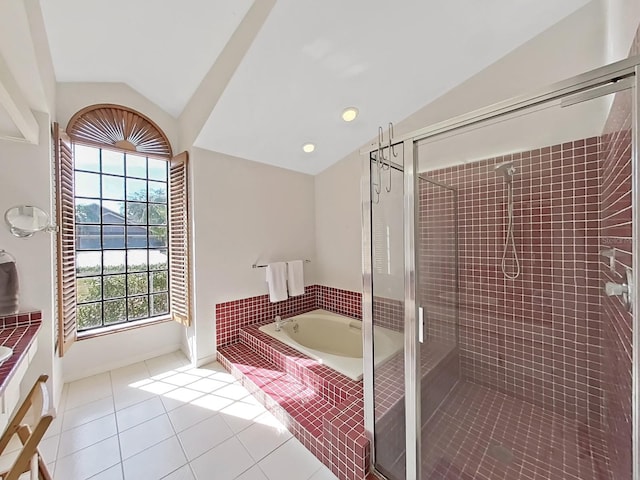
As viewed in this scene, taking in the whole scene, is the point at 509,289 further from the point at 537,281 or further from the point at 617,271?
the point at 617,271

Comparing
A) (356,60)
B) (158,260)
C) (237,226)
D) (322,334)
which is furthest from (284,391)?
(356,60)

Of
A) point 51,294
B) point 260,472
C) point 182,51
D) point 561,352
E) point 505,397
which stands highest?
point 182,51

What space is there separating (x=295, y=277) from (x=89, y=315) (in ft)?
6.75

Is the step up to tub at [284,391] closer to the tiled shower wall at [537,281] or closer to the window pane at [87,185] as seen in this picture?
the tiled shower wall at [537,281]

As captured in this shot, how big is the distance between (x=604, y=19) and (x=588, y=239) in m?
1.39

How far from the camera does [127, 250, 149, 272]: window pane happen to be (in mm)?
2701

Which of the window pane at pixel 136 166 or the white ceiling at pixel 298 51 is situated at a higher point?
the white ceiling at pixel 298 51

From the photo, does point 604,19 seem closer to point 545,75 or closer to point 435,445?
point 545,75

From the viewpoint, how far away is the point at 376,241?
58.4 inches

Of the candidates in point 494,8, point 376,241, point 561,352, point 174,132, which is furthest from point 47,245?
point 561,352

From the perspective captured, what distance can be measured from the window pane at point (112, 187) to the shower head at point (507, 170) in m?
3.52

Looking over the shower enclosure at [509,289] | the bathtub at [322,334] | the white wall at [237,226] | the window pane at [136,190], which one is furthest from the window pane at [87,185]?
the shower enclosure at [509,289]

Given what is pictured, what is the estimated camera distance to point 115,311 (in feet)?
8.59

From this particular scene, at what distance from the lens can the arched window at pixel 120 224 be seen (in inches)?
89.0
